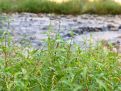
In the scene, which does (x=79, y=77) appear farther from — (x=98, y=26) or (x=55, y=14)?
(x=55, y=14)

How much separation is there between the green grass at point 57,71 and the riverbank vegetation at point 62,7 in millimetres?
9619

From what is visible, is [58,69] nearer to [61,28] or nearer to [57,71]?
[57,71]

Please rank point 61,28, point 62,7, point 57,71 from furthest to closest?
point 62,7
point 61,28
point 57,71

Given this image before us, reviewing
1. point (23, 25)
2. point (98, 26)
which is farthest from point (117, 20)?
point (23, 25)

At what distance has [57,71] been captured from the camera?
3.46 metres

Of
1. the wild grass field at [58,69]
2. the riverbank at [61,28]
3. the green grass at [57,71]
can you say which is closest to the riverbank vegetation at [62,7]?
the riverbank at [61,28]

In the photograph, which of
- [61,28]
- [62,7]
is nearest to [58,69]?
[61,28]

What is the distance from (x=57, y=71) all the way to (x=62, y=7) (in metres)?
10.2

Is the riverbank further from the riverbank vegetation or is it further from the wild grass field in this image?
the wild grass field

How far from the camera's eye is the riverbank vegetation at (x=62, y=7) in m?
13.5

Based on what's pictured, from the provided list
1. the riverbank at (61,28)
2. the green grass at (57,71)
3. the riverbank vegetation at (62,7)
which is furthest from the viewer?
the riverbank vegetation at (62,7)

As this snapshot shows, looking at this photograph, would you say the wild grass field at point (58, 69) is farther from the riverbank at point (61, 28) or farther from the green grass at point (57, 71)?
the riverbank at point (61, 28)

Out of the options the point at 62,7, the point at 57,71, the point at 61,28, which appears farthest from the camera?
the point at 62,7

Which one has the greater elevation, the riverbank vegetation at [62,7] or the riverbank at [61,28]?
the riverbank vegetation at [62,7]
